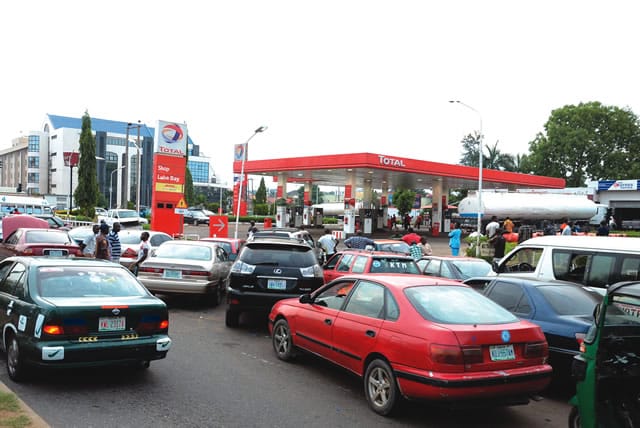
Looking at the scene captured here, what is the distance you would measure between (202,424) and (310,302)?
8.26 ft

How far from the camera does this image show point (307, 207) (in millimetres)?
46844

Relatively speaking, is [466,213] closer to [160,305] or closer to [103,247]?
[103,247]

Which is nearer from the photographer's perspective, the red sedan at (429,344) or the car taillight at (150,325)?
the red sedan at (429,344)

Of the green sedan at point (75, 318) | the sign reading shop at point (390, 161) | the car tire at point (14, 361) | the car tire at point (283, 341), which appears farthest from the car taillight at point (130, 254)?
the sign reading shop at point (390, 161)

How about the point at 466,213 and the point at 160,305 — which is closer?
the point at 160,305

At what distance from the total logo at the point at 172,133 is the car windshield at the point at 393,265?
20.6 meters

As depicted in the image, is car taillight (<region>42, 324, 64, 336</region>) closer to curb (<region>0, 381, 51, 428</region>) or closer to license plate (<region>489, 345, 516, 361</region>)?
curb (<region>0, 381, 51, 428</region>)

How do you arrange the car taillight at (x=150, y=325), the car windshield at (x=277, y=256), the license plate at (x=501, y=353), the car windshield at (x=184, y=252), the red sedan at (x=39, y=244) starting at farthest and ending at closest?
the red sedan at (x=39, y=244) < the car windshield at (x=184, y=252) < the car windshield at (x=277, y=256) < the car taillight at (x=150, y=325) < the license plate at (x=501, y=353)

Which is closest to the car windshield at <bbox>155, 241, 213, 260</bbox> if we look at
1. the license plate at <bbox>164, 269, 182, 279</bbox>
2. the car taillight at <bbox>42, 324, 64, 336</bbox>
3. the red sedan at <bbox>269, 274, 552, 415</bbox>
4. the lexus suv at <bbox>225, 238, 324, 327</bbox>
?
the license plate at <bbox>164, 269, 182, 279</bbox>

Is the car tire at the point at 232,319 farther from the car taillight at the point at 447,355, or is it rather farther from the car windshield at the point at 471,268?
the car taillight at the point at 447,355

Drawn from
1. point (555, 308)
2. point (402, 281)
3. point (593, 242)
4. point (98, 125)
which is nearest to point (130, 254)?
point (402, 281)

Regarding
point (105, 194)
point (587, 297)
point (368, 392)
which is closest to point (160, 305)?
point (368, 392)

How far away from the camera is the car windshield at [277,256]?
1001 centimetres

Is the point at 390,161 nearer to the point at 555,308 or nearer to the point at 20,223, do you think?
the point at 20,223
